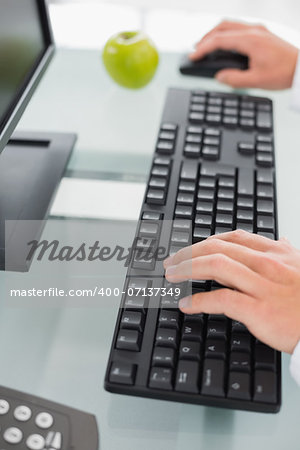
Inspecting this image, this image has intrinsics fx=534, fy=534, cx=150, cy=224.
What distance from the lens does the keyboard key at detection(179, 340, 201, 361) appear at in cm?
47

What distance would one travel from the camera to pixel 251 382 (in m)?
0.46

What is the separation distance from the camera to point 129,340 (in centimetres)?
48

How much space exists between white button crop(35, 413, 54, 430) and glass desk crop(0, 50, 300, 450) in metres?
0.04

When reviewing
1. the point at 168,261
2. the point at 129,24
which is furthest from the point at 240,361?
the point at 129,24

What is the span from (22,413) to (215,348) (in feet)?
0.57

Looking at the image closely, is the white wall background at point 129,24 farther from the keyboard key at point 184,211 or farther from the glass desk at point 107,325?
the keyboard key at point 184,211

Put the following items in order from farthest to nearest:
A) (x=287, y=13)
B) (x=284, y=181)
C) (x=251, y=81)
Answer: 1. (x=287, y=13)
2. (x=251, y=81)
3. (x=284, y=181)

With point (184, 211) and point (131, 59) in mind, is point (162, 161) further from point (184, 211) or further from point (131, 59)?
point (131, 59)

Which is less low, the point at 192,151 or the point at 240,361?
the point at 192,151

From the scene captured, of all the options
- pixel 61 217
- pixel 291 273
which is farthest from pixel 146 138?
pixel 291 273

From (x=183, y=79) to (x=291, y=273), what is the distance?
1.75 feet

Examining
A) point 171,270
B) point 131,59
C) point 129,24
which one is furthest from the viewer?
point 129,24

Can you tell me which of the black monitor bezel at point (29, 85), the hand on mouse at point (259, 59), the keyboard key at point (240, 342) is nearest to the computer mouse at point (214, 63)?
the hand on mouse at point (259, 59)

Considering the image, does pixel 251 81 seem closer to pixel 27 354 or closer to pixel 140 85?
pixel 140 85
